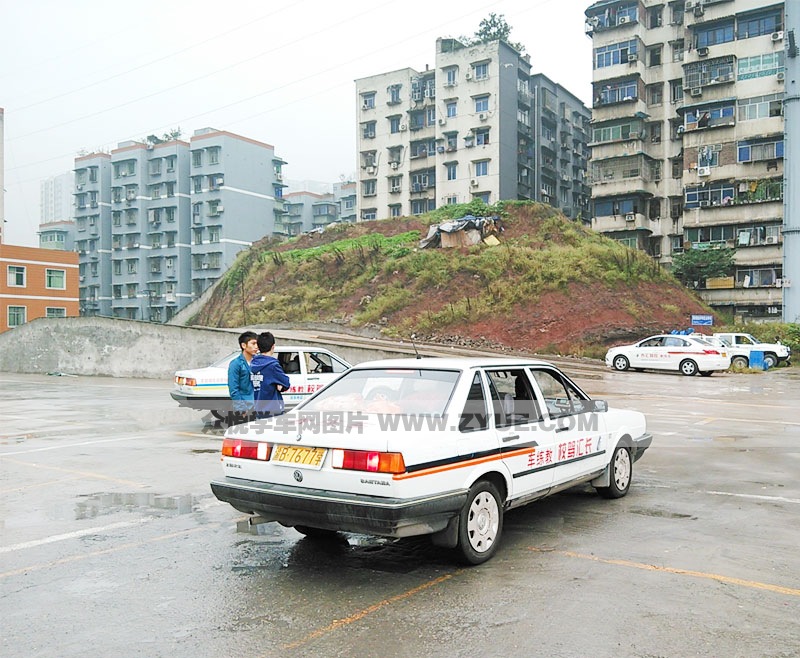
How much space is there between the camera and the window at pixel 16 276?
177 feet

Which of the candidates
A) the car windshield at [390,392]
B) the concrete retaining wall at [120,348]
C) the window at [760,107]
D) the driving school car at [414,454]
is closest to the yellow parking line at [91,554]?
the driving school car at [414,454]

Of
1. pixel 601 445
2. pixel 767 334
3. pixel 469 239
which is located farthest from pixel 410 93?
pixel 601 445

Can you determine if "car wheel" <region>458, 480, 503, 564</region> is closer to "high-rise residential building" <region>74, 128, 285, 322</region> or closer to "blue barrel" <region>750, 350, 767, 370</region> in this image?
"blue barrel" <region>750, 350, 767, 370</region>

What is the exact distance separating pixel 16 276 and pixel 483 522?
57104 millimetres

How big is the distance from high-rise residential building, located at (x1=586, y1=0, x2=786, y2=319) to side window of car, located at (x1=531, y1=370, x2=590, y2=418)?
47.1 metres

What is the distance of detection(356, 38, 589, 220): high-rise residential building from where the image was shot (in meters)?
62.4

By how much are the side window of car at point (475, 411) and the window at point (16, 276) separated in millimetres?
56296

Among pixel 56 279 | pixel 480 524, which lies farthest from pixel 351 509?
pixel 56 279

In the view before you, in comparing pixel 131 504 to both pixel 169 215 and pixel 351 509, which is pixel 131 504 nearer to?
pixel 351 509

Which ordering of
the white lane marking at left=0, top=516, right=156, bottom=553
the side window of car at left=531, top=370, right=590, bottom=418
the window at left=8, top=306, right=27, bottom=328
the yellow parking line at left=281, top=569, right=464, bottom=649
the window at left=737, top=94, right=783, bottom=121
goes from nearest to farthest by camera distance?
the yellow parking line at left=281, top=569, right=464, bottom=649
the white lane marking at left=0, top=516, right=156, bottom=553
the side window of car at left=531, top=370, right=590, bottom=418
the window at left=737, top=94, right=783, bottom=121
the window at left=8, top=306, right=27, bottom=328

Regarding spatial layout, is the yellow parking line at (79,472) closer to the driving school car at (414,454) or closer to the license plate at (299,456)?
the driving school car at (414,454)

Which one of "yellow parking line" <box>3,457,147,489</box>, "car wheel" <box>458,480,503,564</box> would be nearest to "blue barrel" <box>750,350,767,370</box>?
"yellow parking line" <box>3,457,147,489</box>

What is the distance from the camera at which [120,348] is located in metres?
29.8

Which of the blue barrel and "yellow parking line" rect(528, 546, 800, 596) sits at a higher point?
the blue barrel
